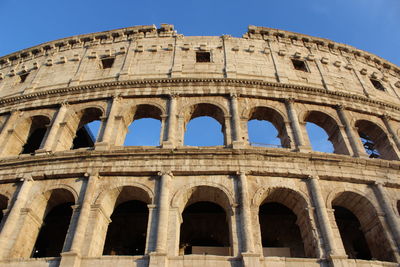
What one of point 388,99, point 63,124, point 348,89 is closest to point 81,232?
point 63,124

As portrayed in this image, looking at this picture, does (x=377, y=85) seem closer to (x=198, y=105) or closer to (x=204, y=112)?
(x=204, y=112)

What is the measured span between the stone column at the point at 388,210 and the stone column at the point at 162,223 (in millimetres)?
7425

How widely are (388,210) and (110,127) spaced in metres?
11.0

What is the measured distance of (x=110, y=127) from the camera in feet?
46.0

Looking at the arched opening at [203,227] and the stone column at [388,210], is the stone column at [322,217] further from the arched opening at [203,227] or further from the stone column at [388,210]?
the arched opening at [203,227]

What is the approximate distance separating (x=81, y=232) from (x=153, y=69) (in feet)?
31.1

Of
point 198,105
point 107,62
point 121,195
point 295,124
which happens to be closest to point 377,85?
point 295,124

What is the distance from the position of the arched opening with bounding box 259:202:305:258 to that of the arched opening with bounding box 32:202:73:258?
8.15 m

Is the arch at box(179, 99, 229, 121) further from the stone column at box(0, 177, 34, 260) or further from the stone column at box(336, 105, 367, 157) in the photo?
the stone column at box(0, 177, 34, 260)

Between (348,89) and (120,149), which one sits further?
(348,89)

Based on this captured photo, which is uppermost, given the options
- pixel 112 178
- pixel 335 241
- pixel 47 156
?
pixel 47 156

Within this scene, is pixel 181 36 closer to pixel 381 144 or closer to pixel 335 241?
pixel 381 144

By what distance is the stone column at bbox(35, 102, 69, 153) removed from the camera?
1357cm

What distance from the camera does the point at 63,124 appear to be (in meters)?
14.7
